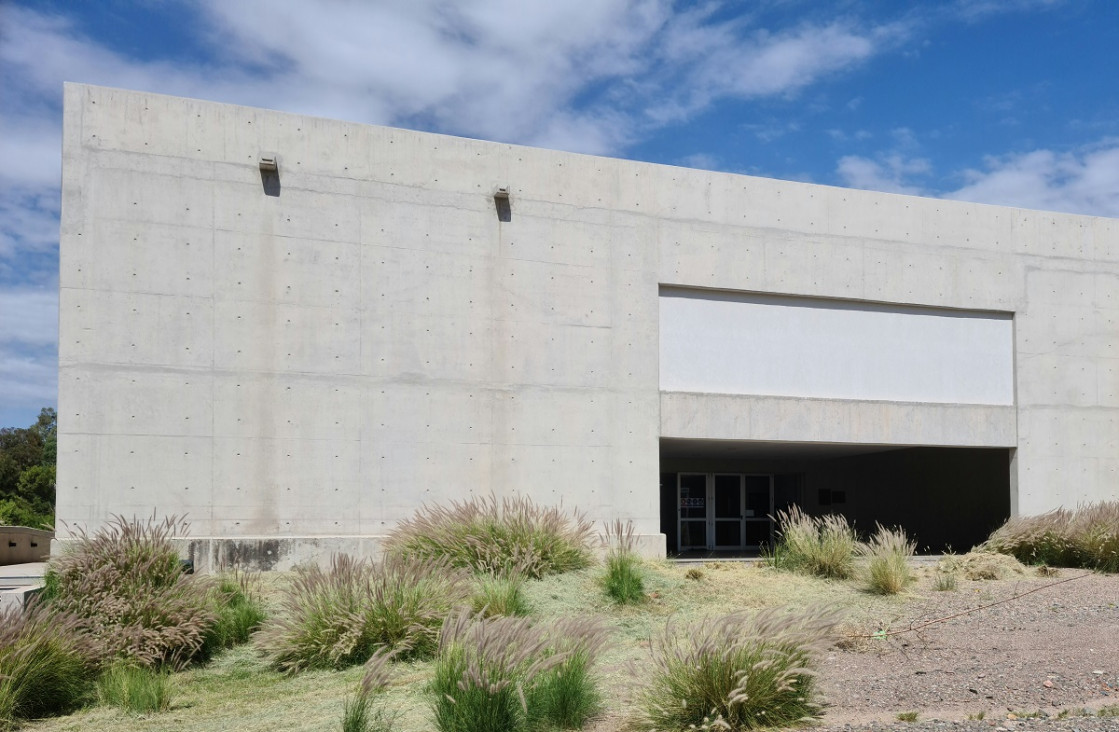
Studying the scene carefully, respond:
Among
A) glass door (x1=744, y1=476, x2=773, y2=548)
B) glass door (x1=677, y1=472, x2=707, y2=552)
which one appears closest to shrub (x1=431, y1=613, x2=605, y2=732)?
glass door (x1=677, y1=472, x2=707, y2=552)

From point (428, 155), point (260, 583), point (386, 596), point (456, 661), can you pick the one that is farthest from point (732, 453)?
point (456, 661)

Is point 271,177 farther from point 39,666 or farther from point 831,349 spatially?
point 831,349

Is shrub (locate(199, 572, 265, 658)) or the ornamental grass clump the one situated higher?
the ornamental grass clump

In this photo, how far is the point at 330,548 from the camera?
49.5ft

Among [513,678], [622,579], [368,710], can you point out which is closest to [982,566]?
[622,579]

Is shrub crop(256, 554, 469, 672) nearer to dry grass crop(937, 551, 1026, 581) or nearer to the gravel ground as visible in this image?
the gravel ground

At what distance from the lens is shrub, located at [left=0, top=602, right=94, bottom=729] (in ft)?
27.7

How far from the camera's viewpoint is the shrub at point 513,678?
675cm

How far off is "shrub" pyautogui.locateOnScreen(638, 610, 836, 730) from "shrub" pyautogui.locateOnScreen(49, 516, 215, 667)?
5476mm

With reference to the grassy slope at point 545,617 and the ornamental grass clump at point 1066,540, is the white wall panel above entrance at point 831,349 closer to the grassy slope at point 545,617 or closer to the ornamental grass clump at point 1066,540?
the ornamental grass clump at point 1066,540

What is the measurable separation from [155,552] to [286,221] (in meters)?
6.21

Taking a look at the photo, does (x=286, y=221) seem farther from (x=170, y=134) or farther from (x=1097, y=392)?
(x=1097, y=392)

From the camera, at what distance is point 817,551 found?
13430 millimetres

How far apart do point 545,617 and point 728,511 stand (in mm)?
15480
